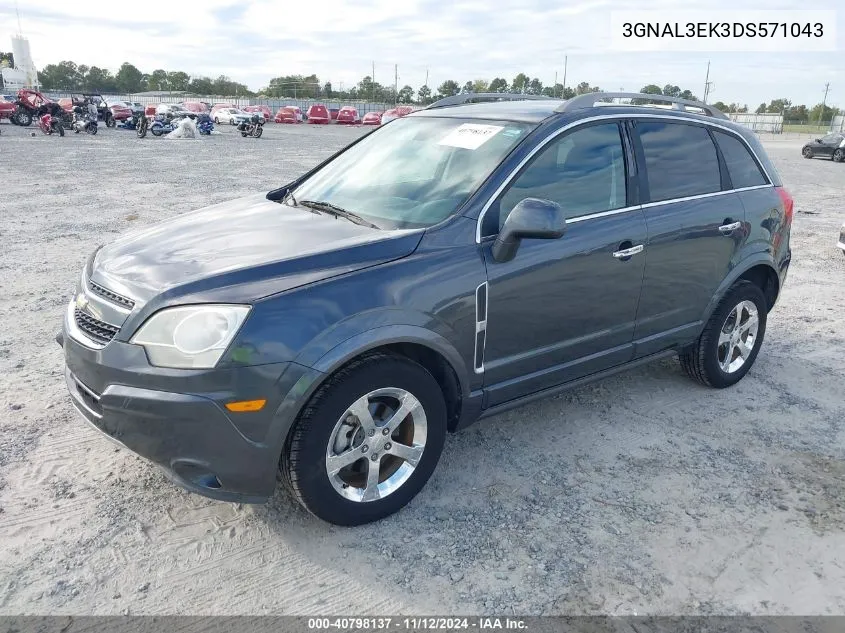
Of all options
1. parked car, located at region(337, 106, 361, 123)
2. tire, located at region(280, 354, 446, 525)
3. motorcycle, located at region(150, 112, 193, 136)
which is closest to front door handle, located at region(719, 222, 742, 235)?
tire, located at region(280, 354, 446, 525)

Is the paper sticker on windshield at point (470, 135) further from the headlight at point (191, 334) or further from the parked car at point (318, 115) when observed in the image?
the parked car at point (318, 115)

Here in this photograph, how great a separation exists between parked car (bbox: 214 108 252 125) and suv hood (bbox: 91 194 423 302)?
3541 centimetres

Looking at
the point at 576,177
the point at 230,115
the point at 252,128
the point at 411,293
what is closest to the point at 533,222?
the point at 411,293

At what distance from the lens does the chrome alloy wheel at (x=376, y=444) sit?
289 centimetres

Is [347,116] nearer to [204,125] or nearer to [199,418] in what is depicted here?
[204,125]

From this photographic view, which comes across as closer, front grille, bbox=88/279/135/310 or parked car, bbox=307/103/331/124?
front grille, bbox=88/279/135/310

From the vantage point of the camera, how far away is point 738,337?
15.5 feet

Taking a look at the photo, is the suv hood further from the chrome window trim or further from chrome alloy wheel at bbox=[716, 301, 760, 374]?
chrome alloy wheel at bbox=[716, 301, 760, 374]

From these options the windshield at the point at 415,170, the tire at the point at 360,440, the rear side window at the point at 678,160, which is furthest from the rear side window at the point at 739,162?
the tire at the point at 360,440

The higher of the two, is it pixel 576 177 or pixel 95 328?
pixel 576 177

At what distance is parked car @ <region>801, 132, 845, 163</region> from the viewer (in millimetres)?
29109

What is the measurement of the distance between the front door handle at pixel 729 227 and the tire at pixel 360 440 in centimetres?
236

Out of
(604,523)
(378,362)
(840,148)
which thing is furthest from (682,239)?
(840,148)

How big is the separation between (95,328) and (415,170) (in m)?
1.84
